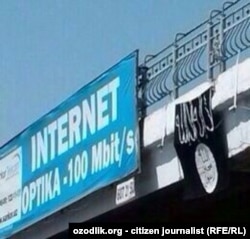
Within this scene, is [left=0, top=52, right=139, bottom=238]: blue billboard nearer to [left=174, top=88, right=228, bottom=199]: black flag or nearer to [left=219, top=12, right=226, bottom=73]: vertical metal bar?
[left=174, top=88, right=228, bottom=199]: black flag

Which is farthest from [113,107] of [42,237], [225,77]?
[42,237]

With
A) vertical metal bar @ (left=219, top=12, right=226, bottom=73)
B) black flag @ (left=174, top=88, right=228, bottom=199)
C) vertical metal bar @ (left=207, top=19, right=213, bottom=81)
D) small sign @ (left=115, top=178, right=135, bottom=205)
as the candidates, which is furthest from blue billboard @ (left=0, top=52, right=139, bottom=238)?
vertical metal bar @ (left=219, top=12, right=226, bottom=73)

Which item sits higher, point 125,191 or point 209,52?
point 209,52

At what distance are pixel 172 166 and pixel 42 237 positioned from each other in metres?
5.61

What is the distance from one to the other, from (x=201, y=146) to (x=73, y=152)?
13.8 feet

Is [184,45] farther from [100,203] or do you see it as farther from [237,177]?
[100,203]

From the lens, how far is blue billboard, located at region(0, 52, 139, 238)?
51.5 ft

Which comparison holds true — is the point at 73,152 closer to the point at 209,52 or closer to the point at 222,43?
the point at 209,52

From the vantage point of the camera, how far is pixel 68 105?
1767cm

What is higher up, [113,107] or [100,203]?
[113,107]

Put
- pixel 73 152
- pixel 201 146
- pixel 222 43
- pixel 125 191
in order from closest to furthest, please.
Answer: pixel 201 146 → pixel 222 43 → pixel 125 191 → pixel 73 152

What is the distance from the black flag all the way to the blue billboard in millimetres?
1243

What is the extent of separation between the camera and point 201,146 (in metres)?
13.6

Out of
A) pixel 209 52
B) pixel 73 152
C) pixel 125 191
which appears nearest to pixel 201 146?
pixel 209 52
